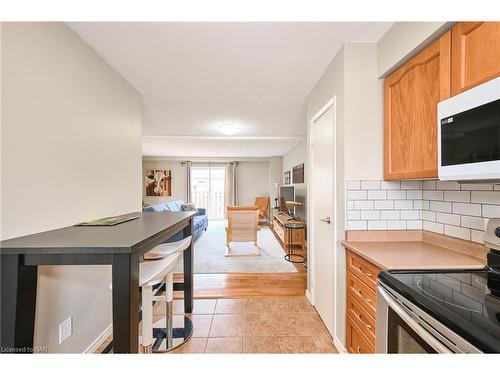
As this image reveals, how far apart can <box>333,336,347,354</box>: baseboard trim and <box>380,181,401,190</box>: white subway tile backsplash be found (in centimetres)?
124

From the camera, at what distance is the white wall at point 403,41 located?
1183 mm

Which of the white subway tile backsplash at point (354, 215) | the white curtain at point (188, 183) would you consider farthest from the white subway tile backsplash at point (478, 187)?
the white curtain at point (188, 183)

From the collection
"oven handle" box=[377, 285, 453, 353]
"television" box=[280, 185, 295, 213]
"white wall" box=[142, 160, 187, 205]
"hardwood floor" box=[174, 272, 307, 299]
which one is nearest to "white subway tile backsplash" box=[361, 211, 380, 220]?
"oven handle" box=[377, 285, 453, 353]

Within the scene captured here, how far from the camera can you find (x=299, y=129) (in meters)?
4.16

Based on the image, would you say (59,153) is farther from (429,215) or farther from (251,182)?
(251,182)

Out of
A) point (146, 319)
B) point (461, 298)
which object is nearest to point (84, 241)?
point (146, 319)

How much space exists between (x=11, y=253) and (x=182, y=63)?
1.74 metres

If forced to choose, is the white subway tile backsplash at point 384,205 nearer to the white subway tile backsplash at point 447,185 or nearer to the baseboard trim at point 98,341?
the white subway tile backsplash at point 447,185

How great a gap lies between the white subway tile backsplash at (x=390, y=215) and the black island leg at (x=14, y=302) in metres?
2.11

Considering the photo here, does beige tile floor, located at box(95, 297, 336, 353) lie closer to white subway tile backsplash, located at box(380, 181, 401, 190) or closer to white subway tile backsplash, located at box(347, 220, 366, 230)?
white subway tile backsplash, located at box(347, 220, 366, 230)

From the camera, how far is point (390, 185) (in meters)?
1.65

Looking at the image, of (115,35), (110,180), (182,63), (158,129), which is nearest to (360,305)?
(110,180)

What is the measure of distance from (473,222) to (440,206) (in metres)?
0.22

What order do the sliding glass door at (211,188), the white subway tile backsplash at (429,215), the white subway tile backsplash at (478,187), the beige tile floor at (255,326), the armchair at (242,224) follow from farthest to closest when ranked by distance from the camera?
the sliding glass door at (211,188) → the armchair at (242,224) → the beige tile floor at (255,326) → the white subway tile backsplash at (429,215) → the white subway tile backsplash at (478,187)
